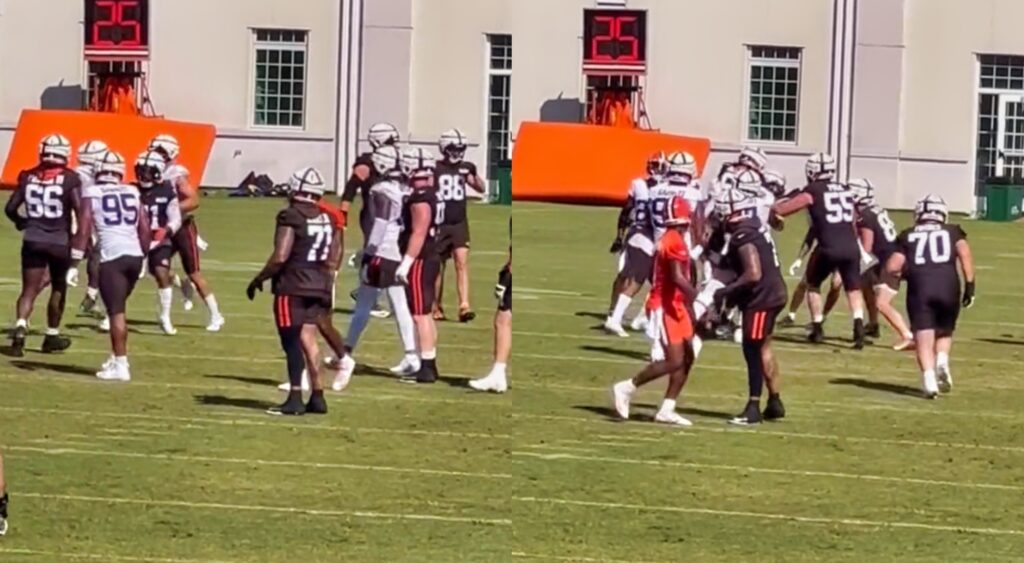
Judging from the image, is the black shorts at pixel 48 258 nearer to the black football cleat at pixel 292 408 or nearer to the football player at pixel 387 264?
the football player at pixel 387 264

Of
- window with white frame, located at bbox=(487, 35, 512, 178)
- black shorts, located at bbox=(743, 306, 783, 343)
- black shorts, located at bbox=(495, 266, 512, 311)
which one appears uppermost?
window with white frame, located at bbox=(487, 35, 512, 178)

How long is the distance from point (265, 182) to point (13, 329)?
201 inches

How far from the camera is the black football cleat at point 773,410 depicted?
1204 cm

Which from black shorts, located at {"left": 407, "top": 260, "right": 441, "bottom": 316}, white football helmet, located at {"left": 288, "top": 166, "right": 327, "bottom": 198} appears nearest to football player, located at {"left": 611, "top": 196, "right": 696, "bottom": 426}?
black shorts, located at {"left": 407, "top": 260, "right": 441, "bottom": 316}

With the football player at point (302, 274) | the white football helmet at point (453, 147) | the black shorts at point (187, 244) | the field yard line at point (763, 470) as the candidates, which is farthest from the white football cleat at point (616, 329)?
the field yard line at point (763, 470)

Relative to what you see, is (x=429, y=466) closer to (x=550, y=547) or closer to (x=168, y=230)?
(x=550, y=547)

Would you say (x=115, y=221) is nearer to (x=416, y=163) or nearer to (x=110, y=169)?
(x=110, y=169)

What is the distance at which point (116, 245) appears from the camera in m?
12.5

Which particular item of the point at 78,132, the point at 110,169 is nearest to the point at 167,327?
the point at 78,132

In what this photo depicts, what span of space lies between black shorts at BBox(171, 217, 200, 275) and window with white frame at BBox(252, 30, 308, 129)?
48.1 inches

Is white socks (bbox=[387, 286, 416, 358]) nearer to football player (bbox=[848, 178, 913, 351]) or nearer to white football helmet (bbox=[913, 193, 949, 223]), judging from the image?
white football helmet (bbox=[913, 193, 949, 223])

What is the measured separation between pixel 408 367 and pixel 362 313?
1.30 ft

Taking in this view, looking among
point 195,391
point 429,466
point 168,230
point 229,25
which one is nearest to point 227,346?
point 168,230

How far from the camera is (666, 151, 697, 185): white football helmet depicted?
45.6 ft
